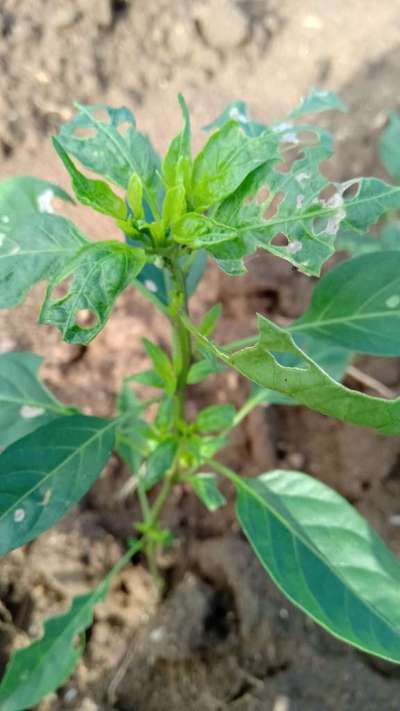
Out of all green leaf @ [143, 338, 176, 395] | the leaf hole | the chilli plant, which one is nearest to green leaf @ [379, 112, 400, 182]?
the chilli plant

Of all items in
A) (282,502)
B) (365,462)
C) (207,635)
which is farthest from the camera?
(365,462)

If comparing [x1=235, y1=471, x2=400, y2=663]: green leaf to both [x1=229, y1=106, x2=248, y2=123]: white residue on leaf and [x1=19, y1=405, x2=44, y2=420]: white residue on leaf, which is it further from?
[x1=229, y1=106, x2=248, y2=123]: white residue on leaf

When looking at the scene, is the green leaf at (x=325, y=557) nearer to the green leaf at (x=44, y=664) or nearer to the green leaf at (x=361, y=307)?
the green leaf at (x=361, y=307)

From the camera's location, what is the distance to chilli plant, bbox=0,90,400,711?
42.9 inches

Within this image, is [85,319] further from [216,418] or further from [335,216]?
[335,216]

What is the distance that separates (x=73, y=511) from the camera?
2.11m

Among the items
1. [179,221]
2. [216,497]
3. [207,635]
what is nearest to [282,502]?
[216,497]

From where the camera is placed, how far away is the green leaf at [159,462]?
149 cm

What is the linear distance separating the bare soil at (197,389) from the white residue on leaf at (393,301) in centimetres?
94

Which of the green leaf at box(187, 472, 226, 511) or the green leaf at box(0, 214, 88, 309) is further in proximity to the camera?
the green leaf at box(187, 472, 226, 511)

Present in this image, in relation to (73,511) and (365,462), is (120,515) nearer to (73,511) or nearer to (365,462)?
(73,511)

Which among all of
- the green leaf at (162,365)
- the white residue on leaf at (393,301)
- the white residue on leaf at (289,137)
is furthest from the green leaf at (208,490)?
the white residue on leaf at (289,137)

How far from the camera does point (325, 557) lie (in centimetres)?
139

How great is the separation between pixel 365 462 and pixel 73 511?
3.31 ft
